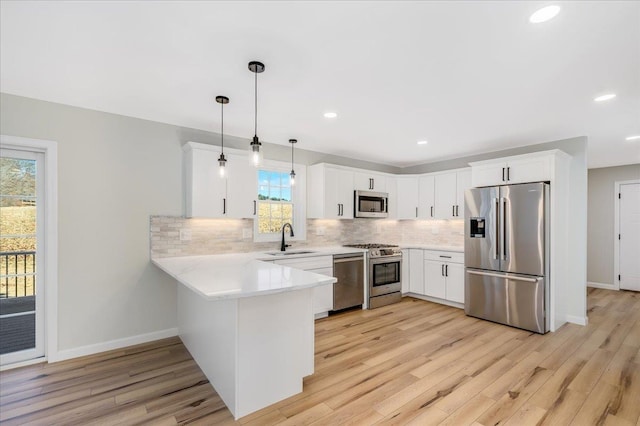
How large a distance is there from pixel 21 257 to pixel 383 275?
4.36 m

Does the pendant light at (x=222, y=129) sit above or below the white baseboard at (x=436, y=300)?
above

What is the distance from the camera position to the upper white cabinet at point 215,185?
3586 millimetres

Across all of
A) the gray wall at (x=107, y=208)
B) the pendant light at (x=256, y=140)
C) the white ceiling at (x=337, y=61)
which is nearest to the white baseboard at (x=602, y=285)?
the white ceiling at (x=337, y=61)

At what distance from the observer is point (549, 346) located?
3385 mm

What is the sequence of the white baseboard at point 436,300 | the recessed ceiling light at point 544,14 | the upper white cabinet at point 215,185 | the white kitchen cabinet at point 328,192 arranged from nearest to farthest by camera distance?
the recessed ceiling light at point 544,14
the upper white cabinet at point 215,185
the white kitchen cabinet at point 328,192
the white baseboard at point 436,300

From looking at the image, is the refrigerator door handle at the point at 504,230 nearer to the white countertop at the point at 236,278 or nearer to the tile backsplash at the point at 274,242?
the tile backsplash at the point at 274,242

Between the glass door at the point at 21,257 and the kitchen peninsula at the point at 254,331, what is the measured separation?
Answer: 5.16ft

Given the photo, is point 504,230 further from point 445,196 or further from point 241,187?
point 241,187

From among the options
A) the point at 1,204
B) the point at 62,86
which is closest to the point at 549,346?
the point at 62,86

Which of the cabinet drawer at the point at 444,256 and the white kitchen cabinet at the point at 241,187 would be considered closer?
the white kitchen cabinet at the point at 241,187

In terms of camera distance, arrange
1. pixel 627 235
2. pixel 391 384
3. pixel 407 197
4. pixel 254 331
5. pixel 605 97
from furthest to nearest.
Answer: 1. pixel 627 235
2. pixel 407 197
3. pixel 605 97
4. pixel 391 384
5. pixel 254 331

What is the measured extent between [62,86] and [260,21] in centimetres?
206

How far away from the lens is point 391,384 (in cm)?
260

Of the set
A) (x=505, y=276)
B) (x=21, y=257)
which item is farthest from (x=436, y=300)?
(x=21, y=257)
